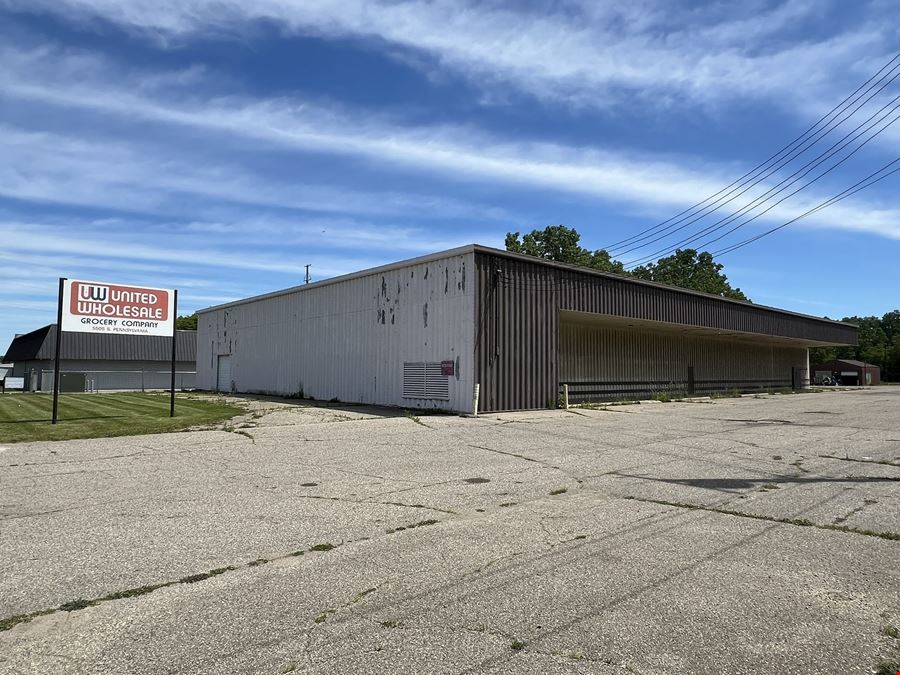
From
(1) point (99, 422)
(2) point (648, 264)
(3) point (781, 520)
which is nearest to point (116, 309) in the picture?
(1) point (99, 422)

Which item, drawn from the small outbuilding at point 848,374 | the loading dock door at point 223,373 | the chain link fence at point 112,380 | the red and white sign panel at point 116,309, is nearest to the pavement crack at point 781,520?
the red and white sign panel at point 116,309

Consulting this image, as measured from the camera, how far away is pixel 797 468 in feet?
32.9

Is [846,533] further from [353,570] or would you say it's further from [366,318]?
[366,318]

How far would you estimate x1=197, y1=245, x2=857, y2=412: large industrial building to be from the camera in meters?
21.1

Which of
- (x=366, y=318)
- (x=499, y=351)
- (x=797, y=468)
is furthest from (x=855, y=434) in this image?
(x=366, y=318)

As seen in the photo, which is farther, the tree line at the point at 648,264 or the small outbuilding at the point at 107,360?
the tree line at the point at 648,264

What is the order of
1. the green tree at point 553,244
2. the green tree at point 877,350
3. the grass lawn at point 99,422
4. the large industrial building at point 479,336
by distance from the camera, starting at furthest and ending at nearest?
the green tree at point 877,350 → the green tree at point 553,244 → the large industrial building at point 479,336 → the grass lawn at point 99,422

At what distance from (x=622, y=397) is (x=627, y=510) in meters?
23.9

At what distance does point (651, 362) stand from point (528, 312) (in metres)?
13.5

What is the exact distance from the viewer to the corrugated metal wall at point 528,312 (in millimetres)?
20844

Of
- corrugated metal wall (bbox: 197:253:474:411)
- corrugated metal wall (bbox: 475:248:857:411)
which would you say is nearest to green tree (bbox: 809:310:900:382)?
corrugated metal wall (bbox: 475:248:857:411)

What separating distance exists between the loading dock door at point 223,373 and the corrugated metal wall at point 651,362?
20.0m

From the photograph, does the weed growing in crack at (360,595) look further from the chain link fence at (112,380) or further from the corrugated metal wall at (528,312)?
the chain link fence at (112,380)

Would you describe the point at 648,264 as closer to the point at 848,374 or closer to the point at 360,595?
the point at 848,374
